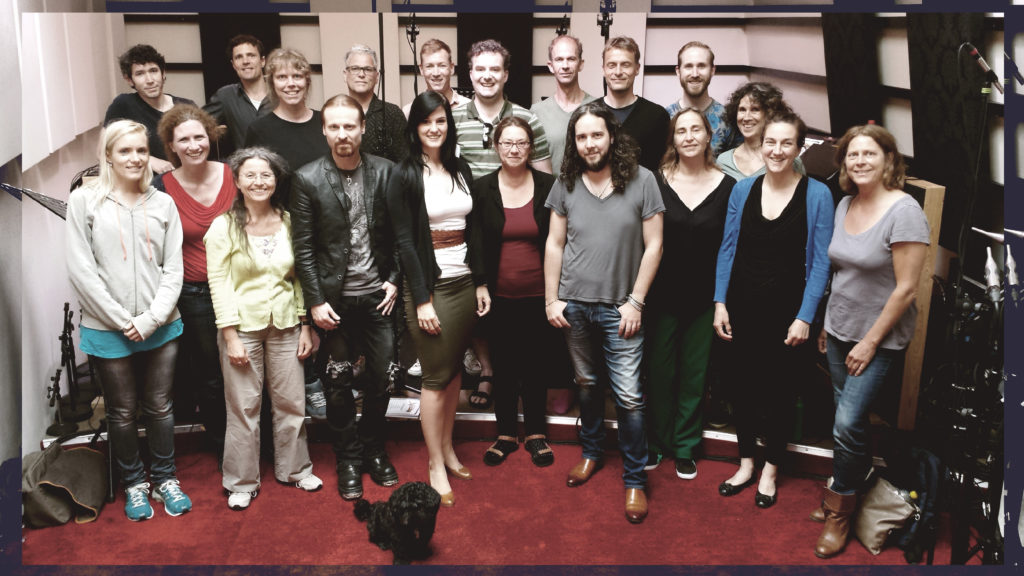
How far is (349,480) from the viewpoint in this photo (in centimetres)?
309

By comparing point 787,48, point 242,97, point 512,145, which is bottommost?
point 512,145

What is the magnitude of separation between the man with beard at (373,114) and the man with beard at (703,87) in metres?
1.18

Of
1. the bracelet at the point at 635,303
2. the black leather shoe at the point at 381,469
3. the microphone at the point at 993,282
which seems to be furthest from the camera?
the black leather shoe at the point at 381,469

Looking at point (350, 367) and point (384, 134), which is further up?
point (384, 134)

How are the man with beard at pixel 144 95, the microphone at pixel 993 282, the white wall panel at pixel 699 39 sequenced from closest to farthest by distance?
the microphone at pixel 993 282 → the man with beard at pixel 144 95 → the white wall panel at pixel 699 39

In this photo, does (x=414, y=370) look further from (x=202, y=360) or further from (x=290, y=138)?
(x=290, y=138)

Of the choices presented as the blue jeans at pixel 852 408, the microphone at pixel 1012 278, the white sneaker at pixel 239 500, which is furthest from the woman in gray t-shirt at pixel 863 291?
the white sneaker at pixel 239 500

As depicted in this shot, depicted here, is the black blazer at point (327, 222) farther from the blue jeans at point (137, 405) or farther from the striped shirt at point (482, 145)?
the blue jeans at point (137, 405)

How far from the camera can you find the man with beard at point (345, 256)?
282 centimetres

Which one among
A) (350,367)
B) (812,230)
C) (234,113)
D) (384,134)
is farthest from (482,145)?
(812,230)

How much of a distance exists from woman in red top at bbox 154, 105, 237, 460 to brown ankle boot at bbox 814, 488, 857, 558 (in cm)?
232

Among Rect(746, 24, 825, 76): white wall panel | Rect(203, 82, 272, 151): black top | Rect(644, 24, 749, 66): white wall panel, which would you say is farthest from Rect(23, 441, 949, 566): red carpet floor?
Rect(644, 24, 749, 66): white wall panel

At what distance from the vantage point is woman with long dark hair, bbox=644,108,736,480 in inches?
116

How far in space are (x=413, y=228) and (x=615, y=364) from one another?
91 centimetres
